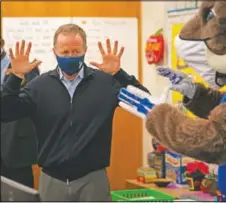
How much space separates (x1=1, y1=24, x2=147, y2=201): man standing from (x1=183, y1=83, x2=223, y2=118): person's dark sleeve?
0.15 metres

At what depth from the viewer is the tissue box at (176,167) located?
180 cm

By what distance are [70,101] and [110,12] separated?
13.7 inches

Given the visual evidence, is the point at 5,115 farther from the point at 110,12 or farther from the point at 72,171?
the point at 110,12

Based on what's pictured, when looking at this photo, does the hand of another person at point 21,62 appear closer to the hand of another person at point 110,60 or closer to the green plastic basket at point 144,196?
the hand of another person at point 110,60

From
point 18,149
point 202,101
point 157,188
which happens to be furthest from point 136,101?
point 157,188

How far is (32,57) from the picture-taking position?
157 centimetres

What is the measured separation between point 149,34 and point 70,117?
0.41 meters

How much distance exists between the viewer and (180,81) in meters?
1.53

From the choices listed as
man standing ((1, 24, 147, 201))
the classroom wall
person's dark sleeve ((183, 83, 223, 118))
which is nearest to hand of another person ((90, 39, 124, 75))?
man standing ((1, 24, 147, 201))

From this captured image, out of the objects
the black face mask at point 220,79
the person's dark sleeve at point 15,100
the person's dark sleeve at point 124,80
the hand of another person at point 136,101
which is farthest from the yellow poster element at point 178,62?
the person's dark sleeve at point 15,100

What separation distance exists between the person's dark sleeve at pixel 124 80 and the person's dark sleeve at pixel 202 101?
13 cm

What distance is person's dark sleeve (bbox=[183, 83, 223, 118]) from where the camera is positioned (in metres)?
1.58

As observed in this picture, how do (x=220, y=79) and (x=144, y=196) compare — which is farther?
(x=144, y=196)

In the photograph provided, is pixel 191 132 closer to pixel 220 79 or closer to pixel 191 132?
pixel 191 132
